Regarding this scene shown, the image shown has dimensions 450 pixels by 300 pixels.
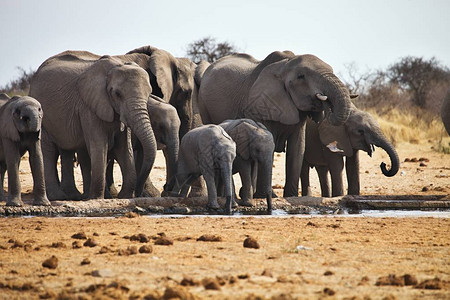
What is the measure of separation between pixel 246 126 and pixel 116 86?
6.66 feet

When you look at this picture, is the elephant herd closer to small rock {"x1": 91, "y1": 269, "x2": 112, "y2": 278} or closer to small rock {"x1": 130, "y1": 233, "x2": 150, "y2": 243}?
small rock {"x1": 130, "y1": 233, "x2": 150, "y2": 243}

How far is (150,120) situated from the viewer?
569 inches

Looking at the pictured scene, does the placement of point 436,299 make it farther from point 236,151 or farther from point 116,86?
point 116,86

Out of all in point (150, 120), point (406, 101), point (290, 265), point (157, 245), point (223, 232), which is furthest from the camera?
point (406, 101)

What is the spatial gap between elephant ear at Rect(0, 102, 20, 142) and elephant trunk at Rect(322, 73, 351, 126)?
4.65 meters

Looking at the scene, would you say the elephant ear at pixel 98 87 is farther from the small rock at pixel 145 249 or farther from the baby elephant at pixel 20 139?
the small rock at pixel 145 249

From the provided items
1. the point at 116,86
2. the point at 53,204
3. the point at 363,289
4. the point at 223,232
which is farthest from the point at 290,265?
the point at 116,86

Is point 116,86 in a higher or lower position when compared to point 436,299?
higher

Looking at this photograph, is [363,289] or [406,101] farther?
[406,101]

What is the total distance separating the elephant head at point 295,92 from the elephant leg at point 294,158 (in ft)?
1.33

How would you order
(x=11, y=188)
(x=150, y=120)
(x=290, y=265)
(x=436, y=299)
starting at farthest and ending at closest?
(x=150, y=120), (x=11, y=188), (x=290, y=265), (x=436, y=299)

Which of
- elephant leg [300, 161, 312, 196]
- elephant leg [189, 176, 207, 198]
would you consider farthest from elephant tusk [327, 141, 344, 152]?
elephant leg [189, 176, 207, 198]

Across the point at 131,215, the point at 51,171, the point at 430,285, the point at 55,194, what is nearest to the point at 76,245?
the point at 131,215

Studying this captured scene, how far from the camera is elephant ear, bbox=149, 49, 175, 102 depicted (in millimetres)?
15414
